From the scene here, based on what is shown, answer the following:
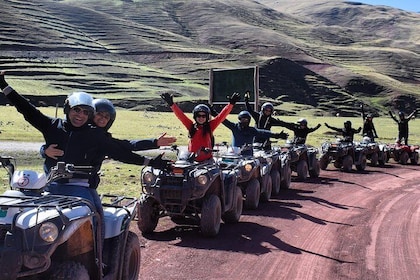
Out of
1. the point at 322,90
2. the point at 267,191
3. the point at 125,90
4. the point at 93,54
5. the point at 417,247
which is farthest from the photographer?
the point at 93,54

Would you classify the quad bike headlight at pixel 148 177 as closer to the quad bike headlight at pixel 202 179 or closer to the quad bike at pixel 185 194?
the quad bike at pixel 185 194

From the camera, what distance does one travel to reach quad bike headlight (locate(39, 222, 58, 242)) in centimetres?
407

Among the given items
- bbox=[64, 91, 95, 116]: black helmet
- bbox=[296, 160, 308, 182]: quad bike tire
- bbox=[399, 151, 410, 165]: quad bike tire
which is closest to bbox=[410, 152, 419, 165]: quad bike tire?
bbox=[399, 151, 410, 165]: quad bike tire

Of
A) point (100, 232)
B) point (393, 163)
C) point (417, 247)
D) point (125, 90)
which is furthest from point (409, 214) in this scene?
point (125, 90)

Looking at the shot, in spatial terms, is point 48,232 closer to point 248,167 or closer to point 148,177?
point 148,177

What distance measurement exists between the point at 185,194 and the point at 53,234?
4.46m

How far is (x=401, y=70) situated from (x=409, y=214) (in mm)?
146507

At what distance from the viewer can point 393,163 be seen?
24250mm

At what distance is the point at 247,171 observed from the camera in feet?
36.1

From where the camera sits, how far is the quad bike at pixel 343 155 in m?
19.7

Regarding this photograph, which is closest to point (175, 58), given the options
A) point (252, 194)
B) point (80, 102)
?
point (252, 194)

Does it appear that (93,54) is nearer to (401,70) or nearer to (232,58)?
(232,58)

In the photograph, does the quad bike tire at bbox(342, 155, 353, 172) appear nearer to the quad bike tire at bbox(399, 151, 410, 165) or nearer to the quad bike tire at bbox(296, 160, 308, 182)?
the quad bike tire at bbox(296, 160, 308, 182)

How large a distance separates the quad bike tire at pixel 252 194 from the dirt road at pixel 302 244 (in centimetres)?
20
